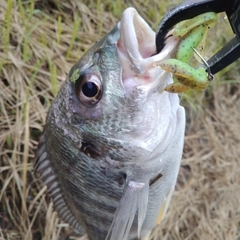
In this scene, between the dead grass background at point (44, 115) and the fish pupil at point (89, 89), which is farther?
the dead grass background at point (44, 115)

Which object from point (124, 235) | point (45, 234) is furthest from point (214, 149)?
point (124, 235)

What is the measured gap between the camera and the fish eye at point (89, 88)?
4.72 feet

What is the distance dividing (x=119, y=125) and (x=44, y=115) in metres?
0.98

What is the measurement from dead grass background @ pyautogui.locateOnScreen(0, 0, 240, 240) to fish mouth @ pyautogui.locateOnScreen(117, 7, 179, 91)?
3.08 ft

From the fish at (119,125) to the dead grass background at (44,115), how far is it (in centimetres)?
67

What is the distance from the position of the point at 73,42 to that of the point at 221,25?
4.22 feet

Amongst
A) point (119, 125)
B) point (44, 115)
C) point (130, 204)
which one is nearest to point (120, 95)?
point (119, 125)

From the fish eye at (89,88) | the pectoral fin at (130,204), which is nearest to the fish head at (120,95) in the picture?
the fish eye at (89,88)

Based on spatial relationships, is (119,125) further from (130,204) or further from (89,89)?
Answer: (130,204)

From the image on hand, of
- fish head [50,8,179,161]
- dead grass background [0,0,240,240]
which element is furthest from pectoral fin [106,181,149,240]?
dead grass background [0,0,240,240]

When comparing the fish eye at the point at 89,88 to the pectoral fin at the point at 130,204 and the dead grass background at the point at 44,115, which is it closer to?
the pectoral fin at the point at 130,204

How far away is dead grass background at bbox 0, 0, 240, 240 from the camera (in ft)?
7.27

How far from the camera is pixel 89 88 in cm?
144

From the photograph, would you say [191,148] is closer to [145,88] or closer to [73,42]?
[73,42]
